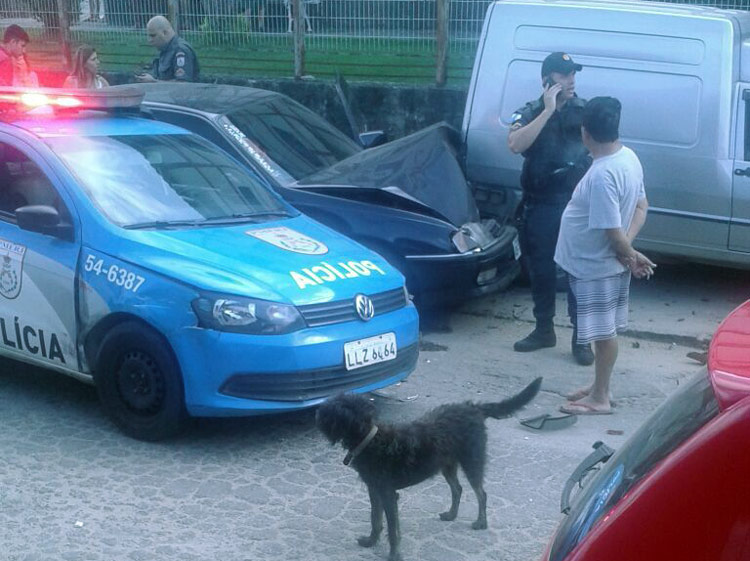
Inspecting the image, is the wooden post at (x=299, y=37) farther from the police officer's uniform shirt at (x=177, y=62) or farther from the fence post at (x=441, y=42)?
the police officer's uniform shirt at (x=177, y=62)

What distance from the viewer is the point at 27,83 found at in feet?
37.0

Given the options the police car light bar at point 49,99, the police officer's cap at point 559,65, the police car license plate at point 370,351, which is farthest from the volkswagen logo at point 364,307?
the police officer's cap at point 559,65

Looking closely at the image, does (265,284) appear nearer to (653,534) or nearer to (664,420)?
(664,420)

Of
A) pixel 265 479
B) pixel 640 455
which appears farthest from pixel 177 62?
pixel 640 455

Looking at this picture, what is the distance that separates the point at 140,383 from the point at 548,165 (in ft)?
10.5

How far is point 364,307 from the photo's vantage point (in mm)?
5719

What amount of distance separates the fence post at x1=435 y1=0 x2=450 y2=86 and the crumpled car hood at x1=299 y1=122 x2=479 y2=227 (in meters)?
3.90

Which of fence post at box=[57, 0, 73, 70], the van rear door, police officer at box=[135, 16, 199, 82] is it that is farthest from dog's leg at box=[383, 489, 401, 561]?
fence post at box=[57, 0, 73, 70]

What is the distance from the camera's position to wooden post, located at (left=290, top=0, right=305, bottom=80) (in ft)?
42.8

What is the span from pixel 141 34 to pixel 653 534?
13.4 metres

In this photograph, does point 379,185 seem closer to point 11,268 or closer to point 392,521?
point 11,268

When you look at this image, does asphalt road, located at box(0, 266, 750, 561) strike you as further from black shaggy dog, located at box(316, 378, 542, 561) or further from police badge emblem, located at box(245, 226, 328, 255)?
police badge emblem, located at box(245, 226, 328, 255)

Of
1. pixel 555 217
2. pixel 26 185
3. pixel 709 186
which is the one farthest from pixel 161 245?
pixel 709 186

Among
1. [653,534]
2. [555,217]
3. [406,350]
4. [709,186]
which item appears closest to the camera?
[653,534]
